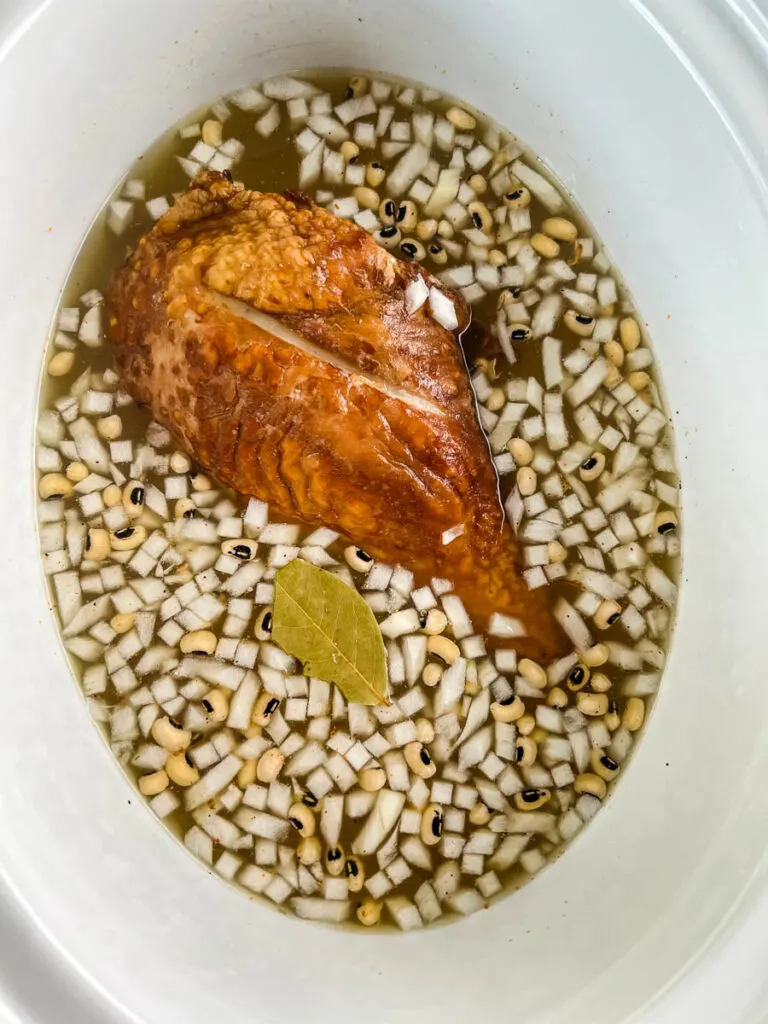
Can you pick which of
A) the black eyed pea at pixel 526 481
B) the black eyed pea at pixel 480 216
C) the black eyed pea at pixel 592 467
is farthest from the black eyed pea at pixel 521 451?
the black eyed pea at pixel 480 216

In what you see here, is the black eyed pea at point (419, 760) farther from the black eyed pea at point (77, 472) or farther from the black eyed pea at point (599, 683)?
the black eyed pea at point (77, 472)

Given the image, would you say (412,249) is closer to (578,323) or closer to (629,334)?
(578,323)

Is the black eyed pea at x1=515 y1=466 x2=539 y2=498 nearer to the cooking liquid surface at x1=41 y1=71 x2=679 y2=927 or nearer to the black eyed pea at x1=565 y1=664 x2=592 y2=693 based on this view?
the cooking liquid surface at x1=41 y1=71 x2=679 y2=927

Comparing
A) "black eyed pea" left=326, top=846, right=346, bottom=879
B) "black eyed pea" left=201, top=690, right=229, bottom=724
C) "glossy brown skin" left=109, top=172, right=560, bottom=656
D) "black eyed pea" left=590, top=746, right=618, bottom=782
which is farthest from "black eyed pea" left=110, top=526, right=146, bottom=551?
"black eyed pea" left=590, top=746, right=618, bottom=782

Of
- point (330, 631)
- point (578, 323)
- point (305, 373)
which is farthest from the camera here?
point (578, 323)

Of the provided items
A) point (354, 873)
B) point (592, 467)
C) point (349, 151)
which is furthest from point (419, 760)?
point (349, 151)

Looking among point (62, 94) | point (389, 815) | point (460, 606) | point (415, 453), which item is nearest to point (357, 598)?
point (460, 606)
